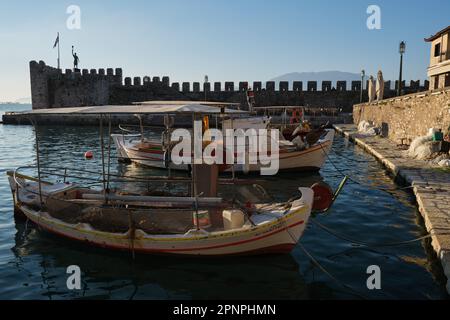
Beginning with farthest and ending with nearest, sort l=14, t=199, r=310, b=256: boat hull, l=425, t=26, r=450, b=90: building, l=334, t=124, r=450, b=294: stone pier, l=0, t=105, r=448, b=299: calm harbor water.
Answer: l=425, t=26, r=450, b=90: building
l=14, t=199, r=310, b=256: boat hull
l=334, t=124, r=450, b=294: stone pier
l=0, t=105, r=448, b=299: calm harbor water

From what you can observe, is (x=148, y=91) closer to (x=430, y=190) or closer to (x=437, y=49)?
(x=437, y=49)

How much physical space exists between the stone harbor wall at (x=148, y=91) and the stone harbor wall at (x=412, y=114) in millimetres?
17029

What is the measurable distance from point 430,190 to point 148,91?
1556 inches

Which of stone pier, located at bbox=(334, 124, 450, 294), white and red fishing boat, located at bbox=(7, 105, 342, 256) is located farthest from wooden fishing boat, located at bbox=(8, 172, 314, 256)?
stone pier, located at bbox=(334, 124, 450, 294)

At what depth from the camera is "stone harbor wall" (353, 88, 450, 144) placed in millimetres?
14198

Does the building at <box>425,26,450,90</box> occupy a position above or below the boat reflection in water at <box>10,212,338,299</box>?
above

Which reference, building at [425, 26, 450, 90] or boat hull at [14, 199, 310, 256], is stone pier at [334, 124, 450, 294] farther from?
building at [425, 26, 450, 90]

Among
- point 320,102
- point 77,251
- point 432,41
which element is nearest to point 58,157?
point 77,251

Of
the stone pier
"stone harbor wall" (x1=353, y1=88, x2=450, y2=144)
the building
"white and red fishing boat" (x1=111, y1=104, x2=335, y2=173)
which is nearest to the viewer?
the stone pier

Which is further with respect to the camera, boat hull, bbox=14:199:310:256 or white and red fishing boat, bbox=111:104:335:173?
white and red fishing boat, bbox=111:104:335:173

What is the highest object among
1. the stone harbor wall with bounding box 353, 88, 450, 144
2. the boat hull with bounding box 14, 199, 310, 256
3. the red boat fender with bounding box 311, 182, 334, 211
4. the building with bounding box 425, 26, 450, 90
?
the building with bounding box 425, 26, 450, 90

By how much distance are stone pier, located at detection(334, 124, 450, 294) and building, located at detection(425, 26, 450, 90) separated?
12427 mm

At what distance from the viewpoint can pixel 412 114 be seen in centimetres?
1761
